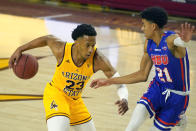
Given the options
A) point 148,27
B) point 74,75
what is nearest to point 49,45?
point 74,75

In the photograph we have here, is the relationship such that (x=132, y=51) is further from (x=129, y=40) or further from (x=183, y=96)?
(x=183, y=96)

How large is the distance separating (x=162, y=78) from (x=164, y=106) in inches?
12.5

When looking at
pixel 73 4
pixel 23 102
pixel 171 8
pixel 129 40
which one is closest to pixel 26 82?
pixel 23 102

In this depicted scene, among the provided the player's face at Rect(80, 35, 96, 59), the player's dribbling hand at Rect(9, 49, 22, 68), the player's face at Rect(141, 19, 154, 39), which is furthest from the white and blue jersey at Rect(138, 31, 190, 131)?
the player's dribbling hand at Rect(9, 49, 22, 68)

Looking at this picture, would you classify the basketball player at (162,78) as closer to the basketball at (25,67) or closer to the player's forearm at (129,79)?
the player's forearm at (129,79)

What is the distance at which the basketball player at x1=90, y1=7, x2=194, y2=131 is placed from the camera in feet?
14.2

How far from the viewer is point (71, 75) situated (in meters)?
4.48

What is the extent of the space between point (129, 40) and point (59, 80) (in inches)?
301

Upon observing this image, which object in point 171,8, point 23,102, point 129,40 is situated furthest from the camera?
point 171,8

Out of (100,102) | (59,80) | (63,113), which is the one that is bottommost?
(100,102)

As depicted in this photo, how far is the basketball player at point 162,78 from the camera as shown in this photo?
4324 millimetres

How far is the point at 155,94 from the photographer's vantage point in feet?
14.9

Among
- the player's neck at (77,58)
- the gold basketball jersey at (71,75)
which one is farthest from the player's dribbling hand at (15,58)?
the player's neck at (77,58)

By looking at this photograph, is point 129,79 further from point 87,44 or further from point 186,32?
point 186,32
